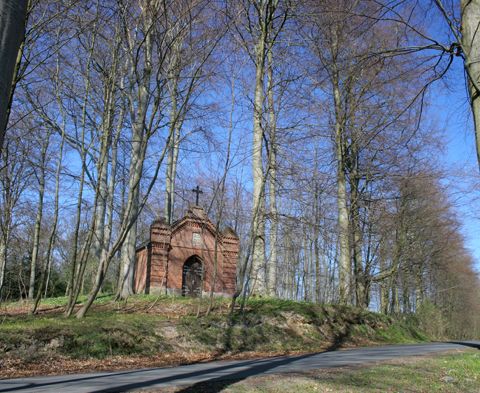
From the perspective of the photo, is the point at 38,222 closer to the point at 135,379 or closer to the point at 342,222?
the point at 342,222

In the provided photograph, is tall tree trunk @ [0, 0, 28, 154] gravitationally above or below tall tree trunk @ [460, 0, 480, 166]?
below

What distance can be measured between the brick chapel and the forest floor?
773cm

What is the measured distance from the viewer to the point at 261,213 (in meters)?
17.0

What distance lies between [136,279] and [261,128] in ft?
50.7

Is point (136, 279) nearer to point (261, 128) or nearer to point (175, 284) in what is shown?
point (175, 284)

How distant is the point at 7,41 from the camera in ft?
8.77

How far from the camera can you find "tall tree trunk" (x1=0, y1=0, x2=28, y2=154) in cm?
264

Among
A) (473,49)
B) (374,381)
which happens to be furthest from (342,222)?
(374,381)

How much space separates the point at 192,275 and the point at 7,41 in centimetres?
2472

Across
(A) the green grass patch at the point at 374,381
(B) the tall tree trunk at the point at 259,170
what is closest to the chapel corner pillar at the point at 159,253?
(B) the tall tree trunk at the point at 259,170

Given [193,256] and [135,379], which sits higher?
[193,256]

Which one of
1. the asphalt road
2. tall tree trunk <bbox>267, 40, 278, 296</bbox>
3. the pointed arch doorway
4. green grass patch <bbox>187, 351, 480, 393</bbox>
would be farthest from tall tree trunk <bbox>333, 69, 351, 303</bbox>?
green grass patch <bbox>187, 351, 480, 393</bbox>

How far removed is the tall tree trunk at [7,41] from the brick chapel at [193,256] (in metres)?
22.6

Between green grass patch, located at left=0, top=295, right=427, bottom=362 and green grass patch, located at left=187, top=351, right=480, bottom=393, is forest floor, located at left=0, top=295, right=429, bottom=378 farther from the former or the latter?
green grass patch, located at left=187, top=351, right=480, bottom=393
